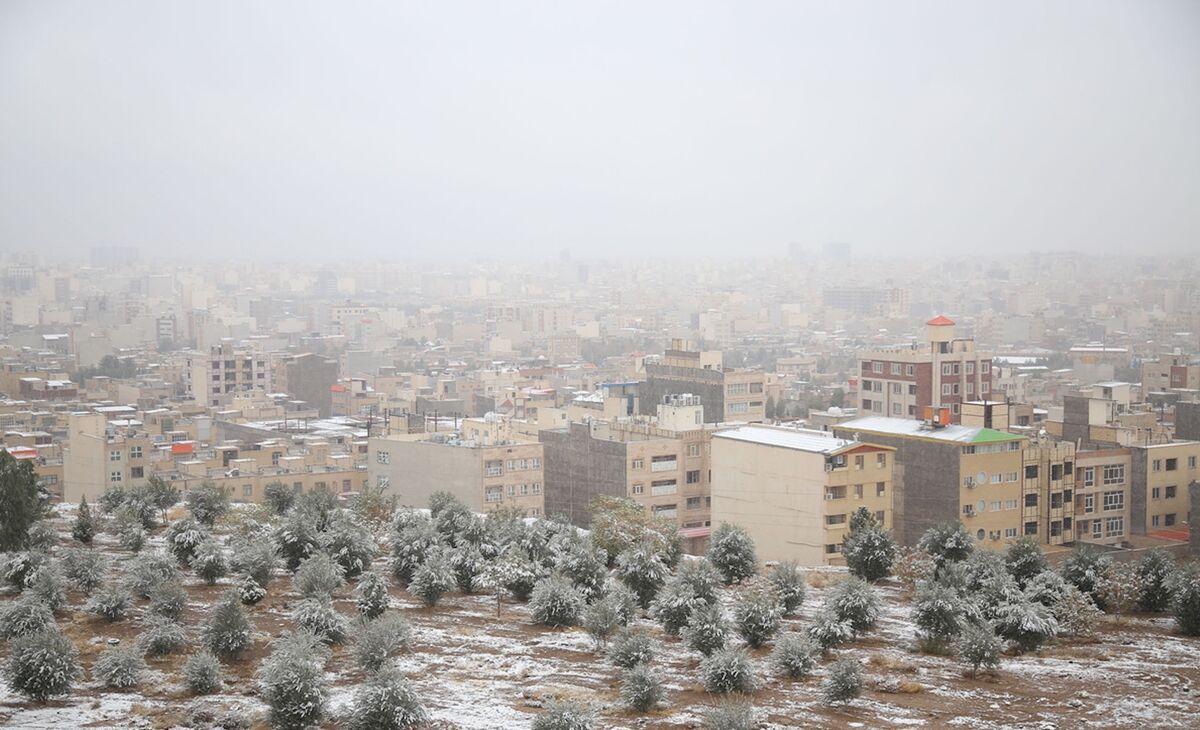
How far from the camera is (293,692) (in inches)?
271

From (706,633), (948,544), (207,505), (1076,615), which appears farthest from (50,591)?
(948,544)

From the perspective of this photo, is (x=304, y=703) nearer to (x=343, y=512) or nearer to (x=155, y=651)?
(x=155, y=651)

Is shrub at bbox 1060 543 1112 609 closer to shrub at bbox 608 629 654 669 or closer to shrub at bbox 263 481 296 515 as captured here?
shrub at bbox 608 629 654 669

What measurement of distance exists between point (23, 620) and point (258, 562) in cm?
202

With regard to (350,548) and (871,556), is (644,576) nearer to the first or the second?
(350,548)

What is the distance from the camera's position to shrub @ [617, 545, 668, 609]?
10.4 meters

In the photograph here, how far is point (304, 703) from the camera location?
271 inches

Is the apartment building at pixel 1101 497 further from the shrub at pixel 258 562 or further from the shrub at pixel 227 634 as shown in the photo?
the shrub at pixel 227 634

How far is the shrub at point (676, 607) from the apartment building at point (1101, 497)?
36.5 ft

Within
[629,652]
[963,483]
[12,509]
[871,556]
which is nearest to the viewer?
[629,652]

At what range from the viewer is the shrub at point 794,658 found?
8.14m

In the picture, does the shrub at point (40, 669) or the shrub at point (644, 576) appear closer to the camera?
the shrub at point (40, 669)

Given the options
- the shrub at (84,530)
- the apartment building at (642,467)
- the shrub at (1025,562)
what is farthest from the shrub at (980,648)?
the apartment building at (642,467)

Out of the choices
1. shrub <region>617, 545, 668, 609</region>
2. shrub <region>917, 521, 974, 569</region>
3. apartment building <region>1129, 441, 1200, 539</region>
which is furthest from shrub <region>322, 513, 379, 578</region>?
apartment building <region>1129, 441, 1200, 539</region>
